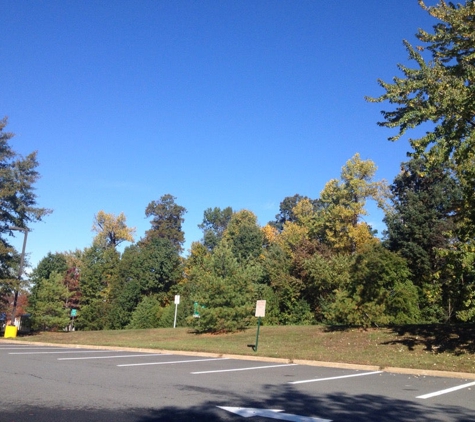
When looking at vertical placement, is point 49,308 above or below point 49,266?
below

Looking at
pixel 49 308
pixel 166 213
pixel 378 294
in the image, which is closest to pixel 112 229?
pixel 166 213

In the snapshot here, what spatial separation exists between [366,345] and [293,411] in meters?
11.2

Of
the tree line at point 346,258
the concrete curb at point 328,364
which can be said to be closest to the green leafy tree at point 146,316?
the tree line at point 346,258

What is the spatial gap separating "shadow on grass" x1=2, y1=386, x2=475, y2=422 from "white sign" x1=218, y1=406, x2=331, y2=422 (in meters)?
0.14

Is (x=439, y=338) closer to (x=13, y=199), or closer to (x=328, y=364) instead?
(x=328, y=364)

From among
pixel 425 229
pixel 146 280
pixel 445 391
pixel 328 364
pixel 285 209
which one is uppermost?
pixel 285 209

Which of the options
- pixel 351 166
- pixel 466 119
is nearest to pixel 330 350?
pixel 466 119

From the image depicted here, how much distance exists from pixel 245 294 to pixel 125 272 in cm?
3201

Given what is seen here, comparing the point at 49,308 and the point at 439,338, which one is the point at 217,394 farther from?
the point at 49,308

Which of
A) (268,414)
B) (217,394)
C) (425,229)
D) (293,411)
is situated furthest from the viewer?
(425,229)

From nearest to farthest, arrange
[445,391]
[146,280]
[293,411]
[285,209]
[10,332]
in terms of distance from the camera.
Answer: [293,411]
[445,391]
[10,332]
[146,280]
[285,209]

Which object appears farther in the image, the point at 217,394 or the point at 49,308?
the point at 49,308

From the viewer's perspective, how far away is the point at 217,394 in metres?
8.41

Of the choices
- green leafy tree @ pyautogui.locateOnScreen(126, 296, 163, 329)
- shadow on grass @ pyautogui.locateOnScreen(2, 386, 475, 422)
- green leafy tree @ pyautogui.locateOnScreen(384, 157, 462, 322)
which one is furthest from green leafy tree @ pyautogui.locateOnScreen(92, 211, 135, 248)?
shadow on grass @ pyautogui.locateOnScreen(2, 386, 475, 422)
